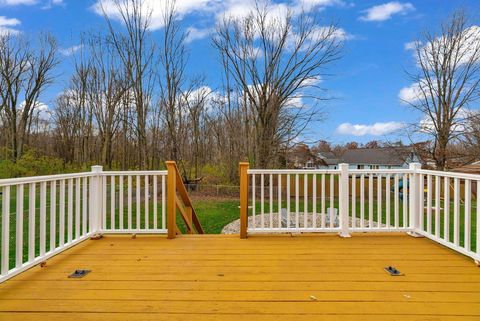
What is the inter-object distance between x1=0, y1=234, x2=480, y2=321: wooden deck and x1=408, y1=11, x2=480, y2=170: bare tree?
442 inches

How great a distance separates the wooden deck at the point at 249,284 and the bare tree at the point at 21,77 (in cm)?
1528

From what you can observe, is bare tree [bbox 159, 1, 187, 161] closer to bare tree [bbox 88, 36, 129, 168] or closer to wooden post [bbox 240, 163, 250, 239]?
bare tree [bbox 88, 36, 129, 168]

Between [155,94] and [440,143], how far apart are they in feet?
38.3

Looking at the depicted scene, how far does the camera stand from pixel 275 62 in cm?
1162

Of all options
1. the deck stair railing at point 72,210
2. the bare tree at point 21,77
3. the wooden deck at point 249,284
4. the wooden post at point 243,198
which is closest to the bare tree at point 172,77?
the bare tree at point 21,77

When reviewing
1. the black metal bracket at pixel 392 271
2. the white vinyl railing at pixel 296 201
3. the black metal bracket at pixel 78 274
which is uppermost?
the white vinyl railing at pixel 296 201

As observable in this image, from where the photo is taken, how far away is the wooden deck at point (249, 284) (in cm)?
191

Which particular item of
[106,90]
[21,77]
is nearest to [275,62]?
[106,90]

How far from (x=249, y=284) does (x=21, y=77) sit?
17.7 metres

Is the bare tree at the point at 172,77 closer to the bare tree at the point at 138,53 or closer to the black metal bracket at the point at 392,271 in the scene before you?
the bare tree at the point at 138,53

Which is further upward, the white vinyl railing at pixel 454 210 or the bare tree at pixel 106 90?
the bare tree at pixel 106 90

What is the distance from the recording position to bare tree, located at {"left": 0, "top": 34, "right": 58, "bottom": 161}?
1484cm

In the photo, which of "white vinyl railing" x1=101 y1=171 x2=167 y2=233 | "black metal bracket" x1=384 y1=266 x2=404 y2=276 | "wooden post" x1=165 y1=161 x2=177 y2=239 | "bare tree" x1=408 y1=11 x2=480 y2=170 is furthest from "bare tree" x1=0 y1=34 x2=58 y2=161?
"black metal bracket" x1=384 y1=266 x2=404 y2=276

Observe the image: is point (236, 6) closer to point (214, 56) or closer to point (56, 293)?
point (214, 56)
